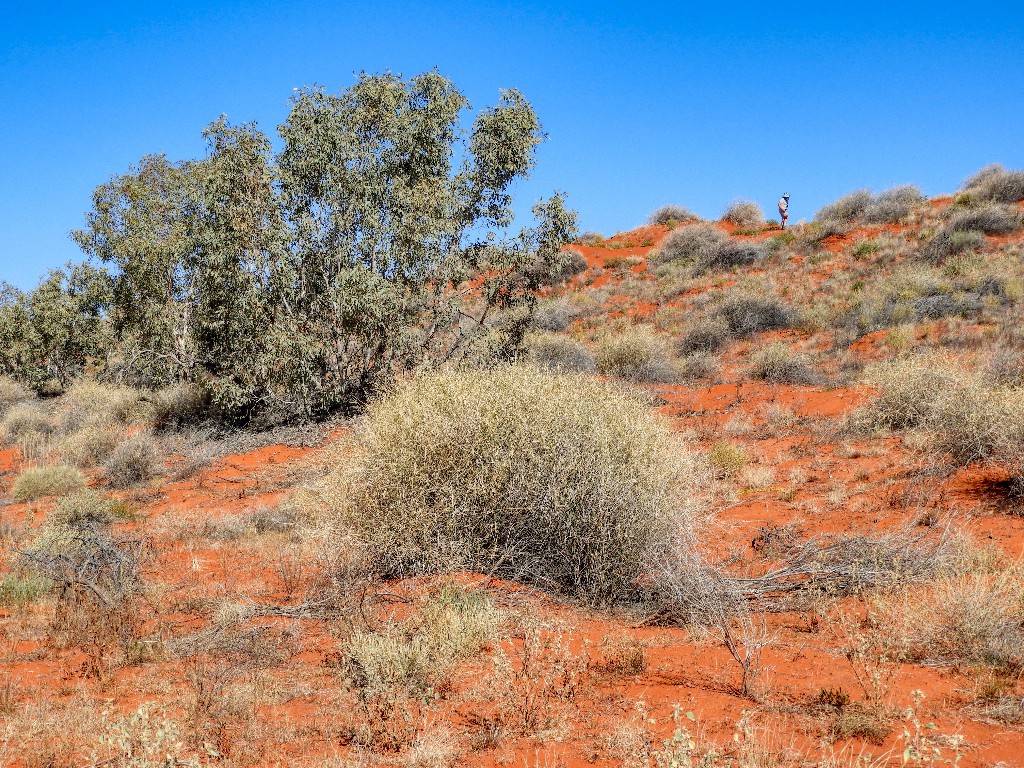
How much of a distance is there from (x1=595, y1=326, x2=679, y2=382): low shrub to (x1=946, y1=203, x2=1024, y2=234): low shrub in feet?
41.0

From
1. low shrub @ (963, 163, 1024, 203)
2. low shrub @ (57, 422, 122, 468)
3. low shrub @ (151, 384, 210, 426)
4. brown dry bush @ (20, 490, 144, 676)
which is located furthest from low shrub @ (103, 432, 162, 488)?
low shrub @ (963, 163, 1024, 203)

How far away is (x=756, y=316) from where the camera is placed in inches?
784

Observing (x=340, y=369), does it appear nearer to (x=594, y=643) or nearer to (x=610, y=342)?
(x=610, y=342)

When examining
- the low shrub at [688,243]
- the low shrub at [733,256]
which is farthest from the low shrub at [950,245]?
A: the low shrub at [688,243]

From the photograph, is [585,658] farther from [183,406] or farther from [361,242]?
[183,406]

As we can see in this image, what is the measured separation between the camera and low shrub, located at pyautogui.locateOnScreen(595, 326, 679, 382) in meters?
17.1

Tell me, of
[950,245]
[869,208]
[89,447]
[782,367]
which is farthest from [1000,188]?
[89,447]

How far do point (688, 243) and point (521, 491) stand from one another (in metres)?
27.8

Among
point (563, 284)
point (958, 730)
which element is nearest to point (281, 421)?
point (958, 730)

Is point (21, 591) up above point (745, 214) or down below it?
below

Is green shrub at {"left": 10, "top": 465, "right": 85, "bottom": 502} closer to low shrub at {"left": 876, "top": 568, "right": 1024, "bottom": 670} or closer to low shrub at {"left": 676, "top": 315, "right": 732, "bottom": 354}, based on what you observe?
low shrub at {"left": 876, "top": 568, "right": 1024, "bottom": 670}

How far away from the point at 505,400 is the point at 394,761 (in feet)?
10.2

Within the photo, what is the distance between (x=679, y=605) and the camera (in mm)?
5156

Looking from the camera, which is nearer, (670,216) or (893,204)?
(893,204)
